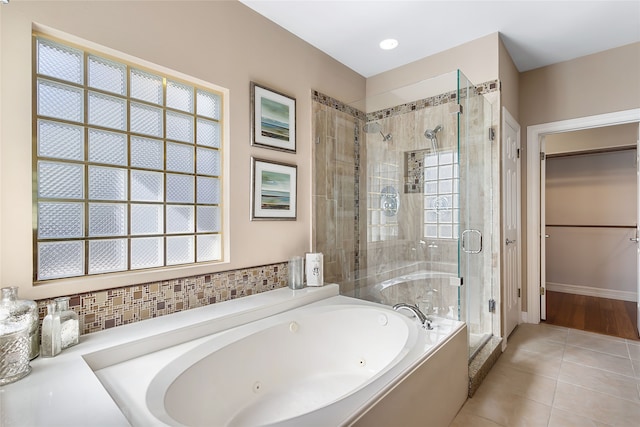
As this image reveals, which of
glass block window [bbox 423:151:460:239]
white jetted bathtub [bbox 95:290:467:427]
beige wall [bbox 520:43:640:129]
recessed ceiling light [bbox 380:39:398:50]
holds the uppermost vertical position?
recessed ceiling light [bbox 380:39:398:50]

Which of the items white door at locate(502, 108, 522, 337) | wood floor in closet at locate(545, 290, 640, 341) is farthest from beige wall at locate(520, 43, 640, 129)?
wood floor in closet at locate(545, 290, 640, 341)

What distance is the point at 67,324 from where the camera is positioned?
1.30 m

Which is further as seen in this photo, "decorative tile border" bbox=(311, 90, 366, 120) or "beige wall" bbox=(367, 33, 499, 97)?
"decorative tile border" bbox=(311, 90, 366, 120)

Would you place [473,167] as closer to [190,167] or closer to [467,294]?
[467,294]

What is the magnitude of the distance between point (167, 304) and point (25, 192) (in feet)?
2.69

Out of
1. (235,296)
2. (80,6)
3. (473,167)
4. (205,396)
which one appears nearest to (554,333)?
(473,167)

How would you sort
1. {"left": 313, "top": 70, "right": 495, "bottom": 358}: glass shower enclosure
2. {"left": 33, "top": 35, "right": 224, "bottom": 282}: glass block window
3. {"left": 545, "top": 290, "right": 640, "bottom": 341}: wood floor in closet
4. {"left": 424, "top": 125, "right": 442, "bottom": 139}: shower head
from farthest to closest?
{"left": 545, "top": 290, "right": 640, "bottom": 341}: wood floor in closet < {"left": 424, "top": 125, "right": 442, "bottom": 139}: shower head < {"left": 313, "top": 70, "right": 495, "bottom": 358}: glass shower enclosure < {"left": 33, "top": 35, "right": 224, "bottom": 282}: glass block window

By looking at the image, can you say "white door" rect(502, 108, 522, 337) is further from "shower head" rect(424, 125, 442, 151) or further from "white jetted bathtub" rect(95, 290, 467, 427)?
"white jetted bathtub" rect(95, 290, 467, 427)

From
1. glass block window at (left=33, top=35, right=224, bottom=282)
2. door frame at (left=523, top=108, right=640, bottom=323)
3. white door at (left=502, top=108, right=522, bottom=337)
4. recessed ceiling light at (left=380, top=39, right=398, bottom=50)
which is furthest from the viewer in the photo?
door frame at (left=523, top=108, right=640, bottom=323)

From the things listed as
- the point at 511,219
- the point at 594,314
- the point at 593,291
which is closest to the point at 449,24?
the point at 511,219

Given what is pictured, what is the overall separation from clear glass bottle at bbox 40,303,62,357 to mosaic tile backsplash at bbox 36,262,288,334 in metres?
0.12

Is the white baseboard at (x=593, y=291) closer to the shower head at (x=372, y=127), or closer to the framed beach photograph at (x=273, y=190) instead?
the shower head at (x=372, y=127)

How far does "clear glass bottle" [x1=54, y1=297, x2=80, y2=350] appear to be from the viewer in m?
1.29

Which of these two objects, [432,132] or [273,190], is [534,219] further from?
[273,190]
